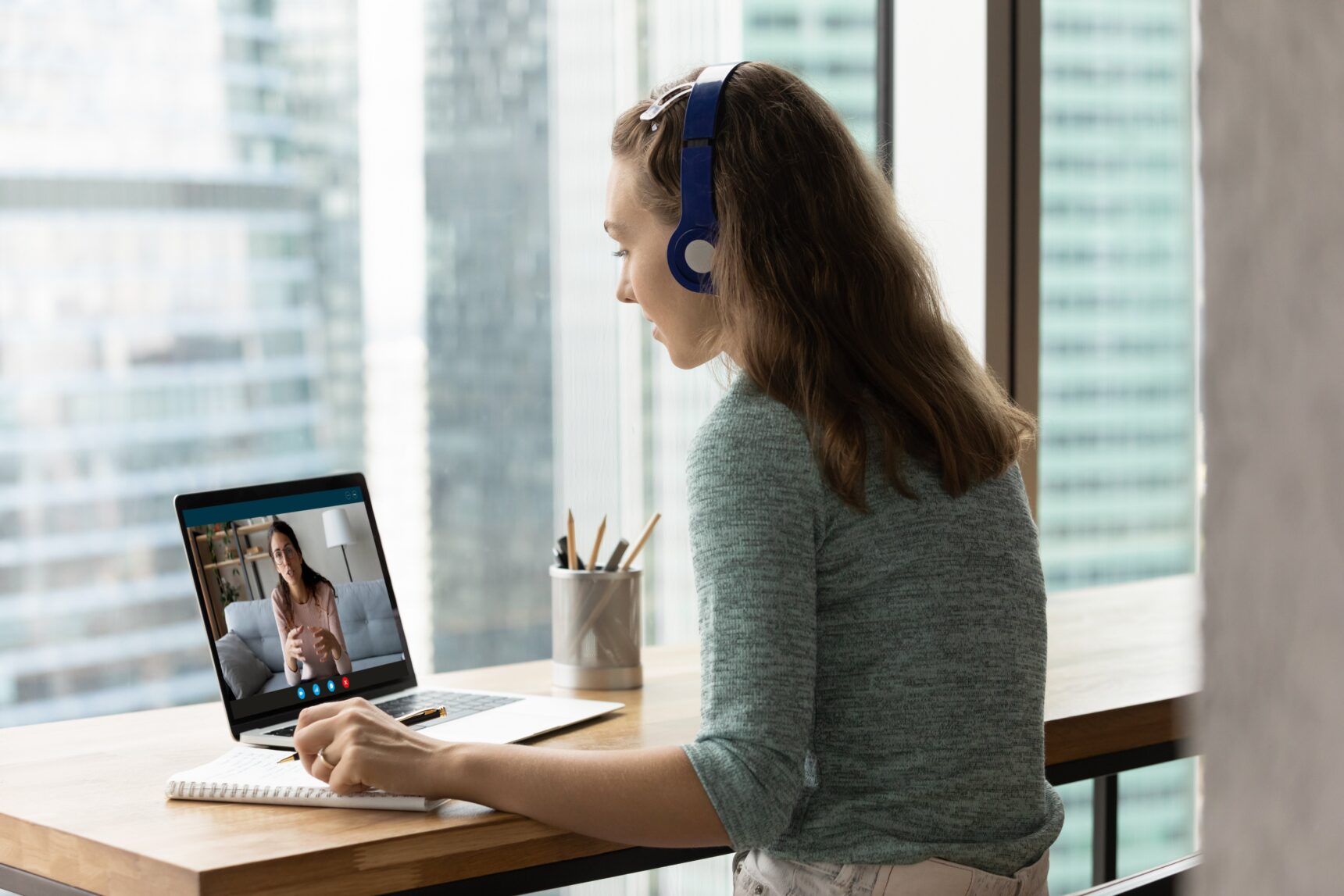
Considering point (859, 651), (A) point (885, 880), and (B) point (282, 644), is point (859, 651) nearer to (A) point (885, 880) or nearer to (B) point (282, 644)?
(A) point (885, 880)

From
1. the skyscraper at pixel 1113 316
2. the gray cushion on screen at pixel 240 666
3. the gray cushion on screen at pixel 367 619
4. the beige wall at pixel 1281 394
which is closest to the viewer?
the beige wall at pixel 1281 394

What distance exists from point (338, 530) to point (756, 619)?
1.88 feet

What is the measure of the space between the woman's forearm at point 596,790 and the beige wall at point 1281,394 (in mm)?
782

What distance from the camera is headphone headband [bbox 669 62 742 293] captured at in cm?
100

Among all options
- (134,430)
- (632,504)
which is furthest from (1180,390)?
(134,430)

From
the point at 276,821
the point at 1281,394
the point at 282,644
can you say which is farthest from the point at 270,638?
the point at 1281,394

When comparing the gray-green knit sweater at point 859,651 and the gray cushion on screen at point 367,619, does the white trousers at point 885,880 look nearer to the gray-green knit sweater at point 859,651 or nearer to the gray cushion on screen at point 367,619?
the gray-green knit sweater at point 859,651

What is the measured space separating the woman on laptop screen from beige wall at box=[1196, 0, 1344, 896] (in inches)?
46.4

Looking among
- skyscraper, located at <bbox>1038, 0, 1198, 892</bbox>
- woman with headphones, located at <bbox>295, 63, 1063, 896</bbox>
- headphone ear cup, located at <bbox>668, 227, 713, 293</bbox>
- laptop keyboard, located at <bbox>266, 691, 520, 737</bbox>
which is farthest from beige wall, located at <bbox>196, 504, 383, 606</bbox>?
skyscraper, located at <bbox>1038, 0, 1198, 892</bbox>

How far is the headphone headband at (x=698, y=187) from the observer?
3.29 ft

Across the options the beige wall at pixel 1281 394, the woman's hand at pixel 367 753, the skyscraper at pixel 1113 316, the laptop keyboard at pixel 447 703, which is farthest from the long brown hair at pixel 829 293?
the skyscraper at pixel 1113 316

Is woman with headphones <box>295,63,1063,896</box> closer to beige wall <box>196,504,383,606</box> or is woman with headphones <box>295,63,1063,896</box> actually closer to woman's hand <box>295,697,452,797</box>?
woman's hand <box>295,697,452,797</box>

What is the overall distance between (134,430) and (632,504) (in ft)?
2.56

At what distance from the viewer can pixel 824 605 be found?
90 cm
